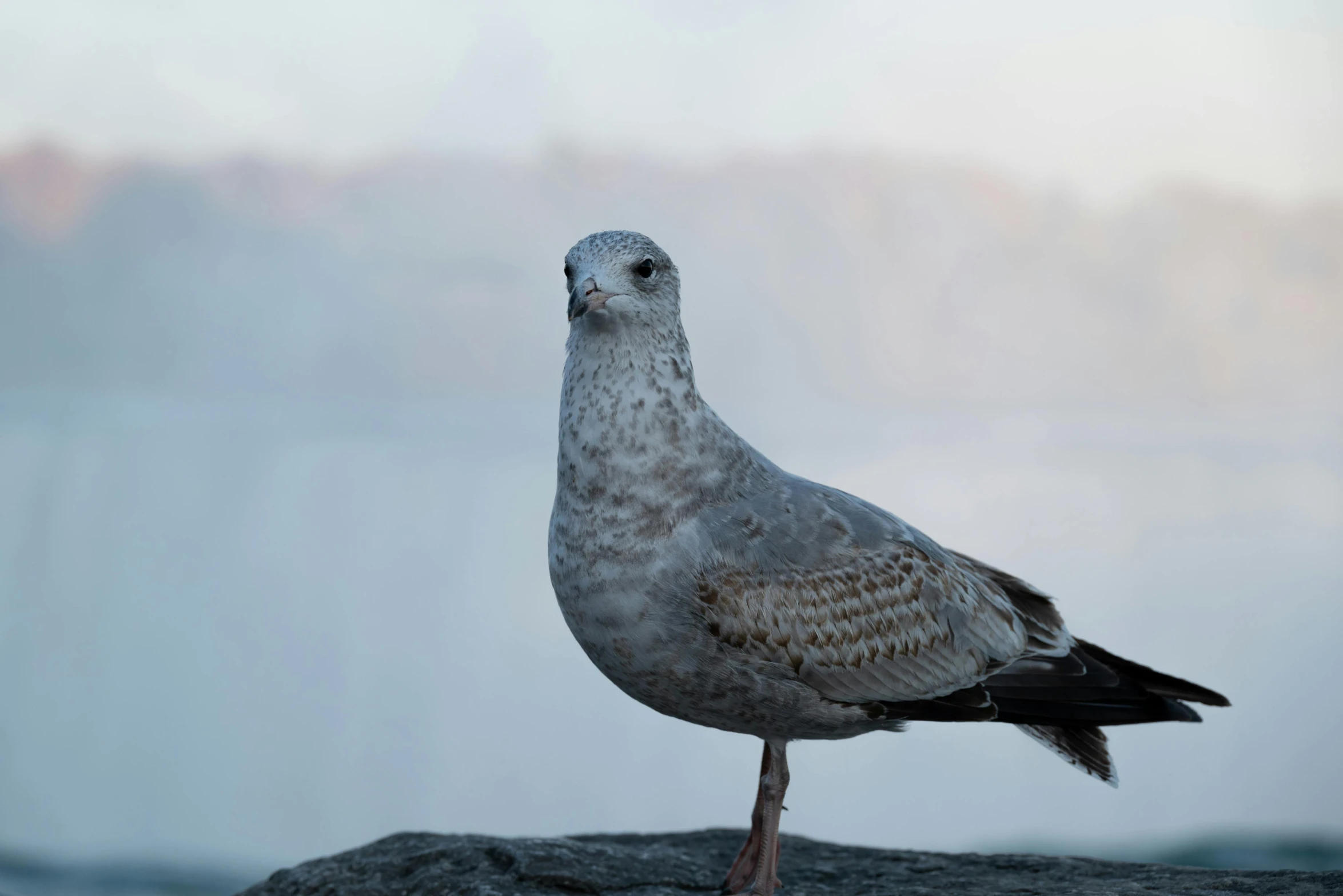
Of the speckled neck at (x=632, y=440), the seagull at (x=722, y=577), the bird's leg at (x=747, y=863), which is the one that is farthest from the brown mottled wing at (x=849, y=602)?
the bird's leg at (x=747, y=863)

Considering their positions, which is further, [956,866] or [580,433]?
[956,866]

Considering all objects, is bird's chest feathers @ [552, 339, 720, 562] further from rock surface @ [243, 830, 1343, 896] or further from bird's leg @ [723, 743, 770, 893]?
rock surface @ [243, 830, 1343, 896]

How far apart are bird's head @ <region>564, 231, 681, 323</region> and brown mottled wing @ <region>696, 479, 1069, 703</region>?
1059mm

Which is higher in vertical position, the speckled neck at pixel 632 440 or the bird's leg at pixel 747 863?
the speckled neck at pixel 632 440

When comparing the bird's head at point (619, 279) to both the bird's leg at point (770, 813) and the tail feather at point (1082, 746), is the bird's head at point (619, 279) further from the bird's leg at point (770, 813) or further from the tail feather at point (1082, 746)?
the tail feather at point (1082, 746)

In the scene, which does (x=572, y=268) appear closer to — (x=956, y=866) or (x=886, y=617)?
(x=886, y=617)

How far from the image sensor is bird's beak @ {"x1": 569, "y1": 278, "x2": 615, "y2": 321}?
19.2 feet

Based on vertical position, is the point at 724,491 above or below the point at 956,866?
above

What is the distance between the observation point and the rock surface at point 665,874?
7.04 metres

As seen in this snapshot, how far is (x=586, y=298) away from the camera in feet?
19.3

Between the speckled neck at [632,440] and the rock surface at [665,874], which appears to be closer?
the speckled neck at [632,440]

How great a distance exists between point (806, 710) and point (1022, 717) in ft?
4.54

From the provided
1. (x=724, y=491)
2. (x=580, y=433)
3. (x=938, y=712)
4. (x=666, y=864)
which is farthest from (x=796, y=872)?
(x=580, y=433)

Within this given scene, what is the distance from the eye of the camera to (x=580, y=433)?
6.19 meters
